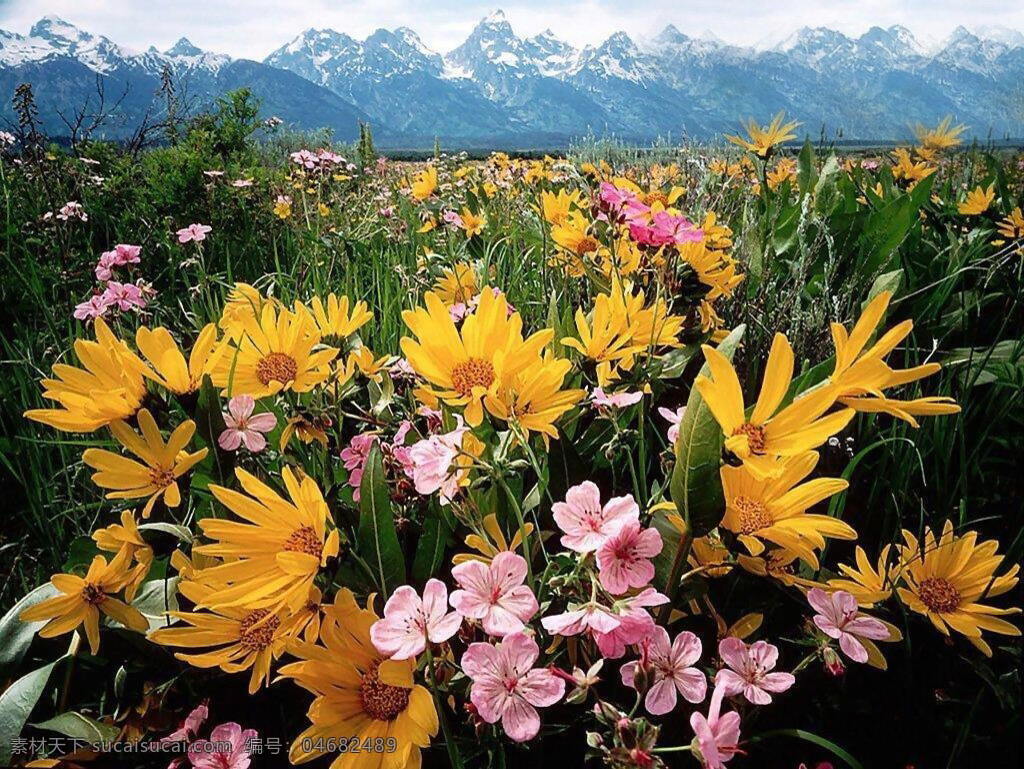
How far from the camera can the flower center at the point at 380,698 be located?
62cm

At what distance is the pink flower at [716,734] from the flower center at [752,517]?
0.14 meters

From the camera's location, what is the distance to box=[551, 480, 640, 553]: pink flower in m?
0.58

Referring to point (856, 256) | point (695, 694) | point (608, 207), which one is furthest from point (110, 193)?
point (695, 694)

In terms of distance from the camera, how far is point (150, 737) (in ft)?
2.53

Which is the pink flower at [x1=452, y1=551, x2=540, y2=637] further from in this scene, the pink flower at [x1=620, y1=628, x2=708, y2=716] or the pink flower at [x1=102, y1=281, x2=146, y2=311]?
the pink flower at [x1=102, y1=281, x2=146, y2=311]

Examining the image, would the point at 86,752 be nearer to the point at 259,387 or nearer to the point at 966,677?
the point at 259,387

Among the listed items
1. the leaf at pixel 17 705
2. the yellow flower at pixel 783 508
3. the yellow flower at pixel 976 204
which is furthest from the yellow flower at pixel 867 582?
the yellow flower at pixel 976 204

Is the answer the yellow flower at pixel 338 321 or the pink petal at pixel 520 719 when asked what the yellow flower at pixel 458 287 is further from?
the pink petal at pixel 520 719

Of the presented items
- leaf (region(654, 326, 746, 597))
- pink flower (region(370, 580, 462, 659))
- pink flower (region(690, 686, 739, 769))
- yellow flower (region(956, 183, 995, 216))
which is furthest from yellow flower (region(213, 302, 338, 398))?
yellow flower (region(956, 183, 995, 216))

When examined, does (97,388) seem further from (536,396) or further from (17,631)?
(536,396)

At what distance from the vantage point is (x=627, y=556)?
23.0 inches

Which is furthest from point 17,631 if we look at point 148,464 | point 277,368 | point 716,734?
point 716,734

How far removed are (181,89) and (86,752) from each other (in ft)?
14.1

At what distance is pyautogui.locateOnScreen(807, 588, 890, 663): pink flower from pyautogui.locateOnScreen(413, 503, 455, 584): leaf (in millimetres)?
395
